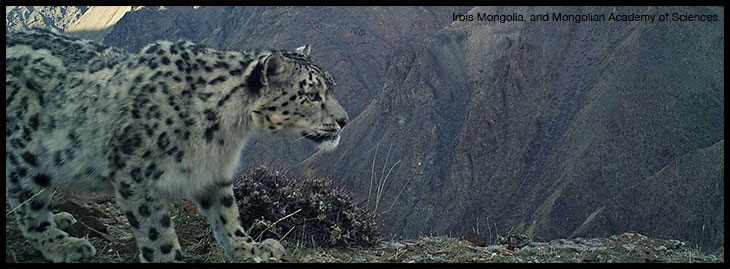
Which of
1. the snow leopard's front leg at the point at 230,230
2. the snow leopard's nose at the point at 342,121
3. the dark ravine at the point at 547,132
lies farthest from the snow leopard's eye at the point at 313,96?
the dark ravine at the point at 547,132

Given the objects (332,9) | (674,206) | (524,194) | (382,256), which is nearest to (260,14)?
(332,9)

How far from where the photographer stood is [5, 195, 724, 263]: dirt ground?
6.99 meters

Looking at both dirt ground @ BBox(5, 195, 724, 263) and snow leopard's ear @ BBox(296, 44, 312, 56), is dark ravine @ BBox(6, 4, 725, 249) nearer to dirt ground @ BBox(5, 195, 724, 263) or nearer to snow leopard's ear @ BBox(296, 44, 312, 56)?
dirt ground @ BBox(5, 195, 724, 263)

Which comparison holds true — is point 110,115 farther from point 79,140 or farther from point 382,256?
point 382,256

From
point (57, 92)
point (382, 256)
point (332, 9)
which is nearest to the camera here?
point (57, 92)

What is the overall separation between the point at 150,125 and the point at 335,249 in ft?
9.95

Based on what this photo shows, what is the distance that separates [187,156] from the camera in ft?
20.1

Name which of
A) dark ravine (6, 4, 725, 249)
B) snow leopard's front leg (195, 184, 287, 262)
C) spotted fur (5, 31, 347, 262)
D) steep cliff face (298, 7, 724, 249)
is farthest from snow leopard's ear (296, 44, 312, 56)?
steep cliff face (298, 7, 724, 249)

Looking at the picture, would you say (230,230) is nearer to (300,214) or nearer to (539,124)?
(300,214)

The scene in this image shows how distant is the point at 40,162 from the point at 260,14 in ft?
372

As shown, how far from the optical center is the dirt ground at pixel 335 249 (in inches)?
275

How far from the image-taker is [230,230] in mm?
6711

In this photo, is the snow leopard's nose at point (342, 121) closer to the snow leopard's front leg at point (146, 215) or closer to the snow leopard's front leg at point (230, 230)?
the snow leopard's front leg at point (230, 230)

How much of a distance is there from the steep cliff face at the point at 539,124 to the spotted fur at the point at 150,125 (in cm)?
3800
